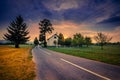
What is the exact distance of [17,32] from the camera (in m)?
54.2

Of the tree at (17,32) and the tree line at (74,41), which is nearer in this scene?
the tree at (17,32)

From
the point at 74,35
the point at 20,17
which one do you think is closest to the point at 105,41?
the point at 20,17

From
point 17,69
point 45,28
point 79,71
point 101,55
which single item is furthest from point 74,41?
point 79,71

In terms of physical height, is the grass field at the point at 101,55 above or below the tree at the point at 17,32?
below

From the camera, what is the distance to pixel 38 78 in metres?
7.25

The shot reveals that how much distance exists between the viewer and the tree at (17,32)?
53.1 metres

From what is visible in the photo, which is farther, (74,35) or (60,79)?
(74,35)

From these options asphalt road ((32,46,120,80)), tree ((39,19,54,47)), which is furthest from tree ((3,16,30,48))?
asphalt road ((32,46,120,80))

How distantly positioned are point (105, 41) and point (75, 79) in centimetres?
5638

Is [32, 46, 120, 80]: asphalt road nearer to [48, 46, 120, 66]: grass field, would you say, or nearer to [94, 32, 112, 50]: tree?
[48, 46, 120, 66]: grass field

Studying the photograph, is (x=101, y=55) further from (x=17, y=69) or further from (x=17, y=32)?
(x=17, y=32)

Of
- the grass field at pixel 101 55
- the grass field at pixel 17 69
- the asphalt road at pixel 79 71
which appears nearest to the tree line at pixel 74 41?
the grass field at pixel 101 55

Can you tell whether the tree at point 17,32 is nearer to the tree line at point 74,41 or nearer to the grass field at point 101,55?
the grass field at point 101,55

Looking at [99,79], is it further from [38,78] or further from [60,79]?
[38,78]
